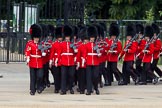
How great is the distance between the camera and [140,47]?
2102 cm

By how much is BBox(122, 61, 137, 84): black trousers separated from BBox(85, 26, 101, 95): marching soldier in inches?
89.5

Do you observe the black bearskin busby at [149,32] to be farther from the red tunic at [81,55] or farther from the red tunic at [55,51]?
the red tunic at [55,51]

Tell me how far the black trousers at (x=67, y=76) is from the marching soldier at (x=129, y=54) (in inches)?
94.6

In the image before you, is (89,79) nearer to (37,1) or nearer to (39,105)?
(39,105)

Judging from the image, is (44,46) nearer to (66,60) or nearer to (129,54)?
(66,60)

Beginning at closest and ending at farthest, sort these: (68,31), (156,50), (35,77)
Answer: (35,77), (68,31), (156,50)

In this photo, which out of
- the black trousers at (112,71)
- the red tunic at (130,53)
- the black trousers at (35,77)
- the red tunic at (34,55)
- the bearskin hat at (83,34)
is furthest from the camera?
the black trousers at (112,71)

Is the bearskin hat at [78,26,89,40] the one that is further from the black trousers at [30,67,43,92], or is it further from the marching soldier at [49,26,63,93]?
the black trousers at [30,67,43,92]

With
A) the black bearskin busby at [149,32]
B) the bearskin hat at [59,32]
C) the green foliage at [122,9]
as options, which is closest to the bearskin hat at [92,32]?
the bearskin hat at [59,32]

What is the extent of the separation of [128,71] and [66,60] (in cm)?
284

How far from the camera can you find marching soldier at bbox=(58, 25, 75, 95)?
18750 millimetres

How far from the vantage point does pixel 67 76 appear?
19.0 meters

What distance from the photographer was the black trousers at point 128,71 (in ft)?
68.7

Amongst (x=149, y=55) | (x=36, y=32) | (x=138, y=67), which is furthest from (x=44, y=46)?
(x=138, y=67)
